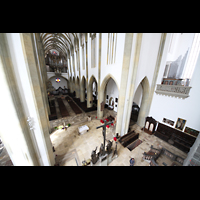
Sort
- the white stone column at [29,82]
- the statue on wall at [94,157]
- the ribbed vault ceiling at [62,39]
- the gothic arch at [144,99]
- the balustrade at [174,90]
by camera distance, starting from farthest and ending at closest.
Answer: the ribbed vault ceiling at [62,39] < the gothic arch at [144,99] < the balustrade at [174,90] < the statue on wall at [94,157] < the white stone column at [29,82]

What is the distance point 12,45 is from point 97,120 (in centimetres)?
941

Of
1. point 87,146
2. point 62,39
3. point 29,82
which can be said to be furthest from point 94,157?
point 62,39

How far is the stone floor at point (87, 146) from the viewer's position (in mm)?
5426

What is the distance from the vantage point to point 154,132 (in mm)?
8016

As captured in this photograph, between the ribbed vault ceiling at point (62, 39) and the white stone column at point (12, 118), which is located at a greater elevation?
the ribbed vault ceiling at point (62, 39)

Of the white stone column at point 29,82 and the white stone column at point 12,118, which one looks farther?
the white stone column at point 29,82

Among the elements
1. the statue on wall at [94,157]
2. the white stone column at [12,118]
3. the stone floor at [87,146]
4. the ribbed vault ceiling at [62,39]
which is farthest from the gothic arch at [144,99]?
the ribbed vault ceiling at [62,39]

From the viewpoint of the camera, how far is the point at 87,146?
21.5 ft

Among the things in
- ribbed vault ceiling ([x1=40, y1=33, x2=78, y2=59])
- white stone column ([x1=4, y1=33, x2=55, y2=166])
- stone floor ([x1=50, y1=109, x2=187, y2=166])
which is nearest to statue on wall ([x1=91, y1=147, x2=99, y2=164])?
stone floor ([x1=50, y1=109, x2=187, y2=166])

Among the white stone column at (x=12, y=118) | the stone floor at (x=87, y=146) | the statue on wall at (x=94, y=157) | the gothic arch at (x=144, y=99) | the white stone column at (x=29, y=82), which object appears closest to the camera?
the white stone column at (x=12, y=118)

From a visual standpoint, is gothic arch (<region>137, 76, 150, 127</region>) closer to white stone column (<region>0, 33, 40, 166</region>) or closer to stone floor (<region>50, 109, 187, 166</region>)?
stone floor (<region>50, 109, 187, 166</region>)

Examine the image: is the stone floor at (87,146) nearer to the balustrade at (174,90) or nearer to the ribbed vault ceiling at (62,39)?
the balustrade at (174,90)

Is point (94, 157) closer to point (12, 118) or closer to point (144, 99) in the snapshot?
point (12, 118)

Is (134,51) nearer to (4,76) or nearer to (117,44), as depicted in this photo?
(117,44)
